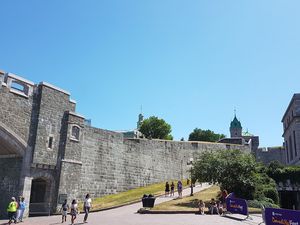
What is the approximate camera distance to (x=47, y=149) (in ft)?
76.8

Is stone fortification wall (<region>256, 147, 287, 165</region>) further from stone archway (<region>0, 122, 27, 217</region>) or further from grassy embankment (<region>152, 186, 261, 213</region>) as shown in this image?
stone archway (<region>0, 122, 27, 217</region>)

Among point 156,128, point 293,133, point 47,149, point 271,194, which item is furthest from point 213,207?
point 156,128

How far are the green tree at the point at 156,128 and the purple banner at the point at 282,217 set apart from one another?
168ft

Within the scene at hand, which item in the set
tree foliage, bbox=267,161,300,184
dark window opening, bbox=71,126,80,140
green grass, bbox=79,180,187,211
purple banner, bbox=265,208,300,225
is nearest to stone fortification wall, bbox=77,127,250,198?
green grass, bbox=79,180,187,211

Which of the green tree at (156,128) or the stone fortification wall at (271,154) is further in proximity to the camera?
the green tree at (156,128)

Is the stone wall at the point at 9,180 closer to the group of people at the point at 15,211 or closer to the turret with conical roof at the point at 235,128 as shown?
the group of people at the point at 15,211

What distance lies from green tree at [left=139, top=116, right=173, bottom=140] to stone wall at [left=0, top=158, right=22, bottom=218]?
44.2 meters

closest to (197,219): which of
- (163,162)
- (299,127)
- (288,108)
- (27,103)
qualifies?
(27,103)

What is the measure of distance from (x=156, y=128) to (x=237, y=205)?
153 feet

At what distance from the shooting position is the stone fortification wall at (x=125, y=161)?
1150 inches

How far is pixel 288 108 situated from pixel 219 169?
38108 mm

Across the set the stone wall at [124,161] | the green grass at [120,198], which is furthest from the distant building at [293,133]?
the green grass at [120,198]

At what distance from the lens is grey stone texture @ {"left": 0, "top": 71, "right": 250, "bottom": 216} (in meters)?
21.8

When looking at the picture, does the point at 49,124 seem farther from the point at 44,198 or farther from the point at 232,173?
the point at 232,173
